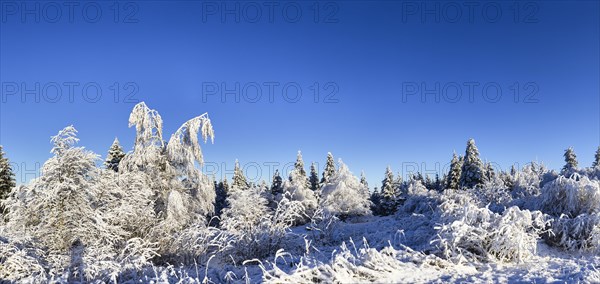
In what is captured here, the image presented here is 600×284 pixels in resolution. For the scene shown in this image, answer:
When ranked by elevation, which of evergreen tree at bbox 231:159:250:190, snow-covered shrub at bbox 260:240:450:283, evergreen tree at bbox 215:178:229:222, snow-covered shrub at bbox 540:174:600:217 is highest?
snow-covered shrub at bbox 540:174:600:217

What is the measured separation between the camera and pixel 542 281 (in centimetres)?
540

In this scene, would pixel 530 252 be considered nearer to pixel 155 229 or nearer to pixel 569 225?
pixel 569 225

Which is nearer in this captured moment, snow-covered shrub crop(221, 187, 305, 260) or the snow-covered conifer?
snow-covered shrub crop(221, 187, 305, 260)

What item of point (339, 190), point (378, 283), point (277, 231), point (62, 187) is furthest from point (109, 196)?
point (339, 190)

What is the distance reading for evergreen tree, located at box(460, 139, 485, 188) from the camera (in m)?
36.1

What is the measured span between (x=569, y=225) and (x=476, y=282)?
5856 mm

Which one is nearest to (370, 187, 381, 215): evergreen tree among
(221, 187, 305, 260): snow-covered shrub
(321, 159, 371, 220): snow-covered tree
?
(321, 159, 371, 220): snow-covered tree

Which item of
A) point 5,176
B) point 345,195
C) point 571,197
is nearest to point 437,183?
point 345,195

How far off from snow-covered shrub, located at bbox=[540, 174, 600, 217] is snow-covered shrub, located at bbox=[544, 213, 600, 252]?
3.13 feet

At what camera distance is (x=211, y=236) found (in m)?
9.99

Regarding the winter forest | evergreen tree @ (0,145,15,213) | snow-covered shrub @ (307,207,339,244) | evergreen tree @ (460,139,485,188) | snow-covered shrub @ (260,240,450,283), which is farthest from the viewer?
evergreen tree @ (460,139,485,188)

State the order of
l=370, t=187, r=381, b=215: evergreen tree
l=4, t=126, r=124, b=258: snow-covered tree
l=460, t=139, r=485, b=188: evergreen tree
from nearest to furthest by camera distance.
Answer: l=4, t=126, r=124, b=258: snow-covered tree < l=460, t=139, r=485, b=188: evergreen tree < l=370, t=187, r=381, b=215: evergreen tree

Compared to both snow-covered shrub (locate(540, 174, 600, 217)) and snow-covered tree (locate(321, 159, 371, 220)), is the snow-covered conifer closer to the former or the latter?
snow-covered tree (locate(321, 159, 371, 220))

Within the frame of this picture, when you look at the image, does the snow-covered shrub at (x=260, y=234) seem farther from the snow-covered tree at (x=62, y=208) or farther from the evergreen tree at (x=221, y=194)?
the evergreen tree at (x=221, y=194)
